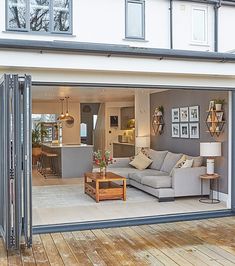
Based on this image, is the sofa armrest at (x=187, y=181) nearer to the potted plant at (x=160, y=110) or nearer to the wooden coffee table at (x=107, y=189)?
the wooden coffee table at (x=107, y=189)

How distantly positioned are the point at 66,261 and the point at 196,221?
2.62m

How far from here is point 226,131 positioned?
7.06 metres

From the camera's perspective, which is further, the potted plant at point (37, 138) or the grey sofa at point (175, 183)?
the potted plant at point (37, 138)

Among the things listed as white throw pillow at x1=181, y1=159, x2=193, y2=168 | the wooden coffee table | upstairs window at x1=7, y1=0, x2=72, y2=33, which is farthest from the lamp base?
upstairs window at x1=7, y1=0, x2=72, y2=33

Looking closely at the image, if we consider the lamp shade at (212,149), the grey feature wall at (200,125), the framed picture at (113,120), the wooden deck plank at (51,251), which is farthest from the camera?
the framed picture at (113,120)

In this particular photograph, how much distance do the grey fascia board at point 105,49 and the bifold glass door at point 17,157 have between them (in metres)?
0.51

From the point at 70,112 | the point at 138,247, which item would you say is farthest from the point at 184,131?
the point at 70,112

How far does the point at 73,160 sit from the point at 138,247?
20.8 feet

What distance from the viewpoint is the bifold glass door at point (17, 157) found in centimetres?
452

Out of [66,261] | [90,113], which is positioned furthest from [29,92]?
[90,113]

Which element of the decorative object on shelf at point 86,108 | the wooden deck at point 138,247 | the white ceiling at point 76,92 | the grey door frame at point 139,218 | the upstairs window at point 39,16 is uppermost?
the upstairs window at point 39,16

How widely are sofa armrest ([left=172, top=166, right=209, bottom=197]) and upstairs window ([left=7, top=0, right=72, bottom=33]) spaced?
153 inches

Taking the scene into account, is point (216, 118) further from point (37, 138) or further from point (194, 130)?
point (37, 138)

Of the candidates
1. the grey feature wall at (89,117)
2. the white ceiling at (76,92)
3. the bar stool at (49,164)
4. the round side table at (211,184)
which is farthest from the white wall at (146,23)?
the grey feature wall at (89,117)
